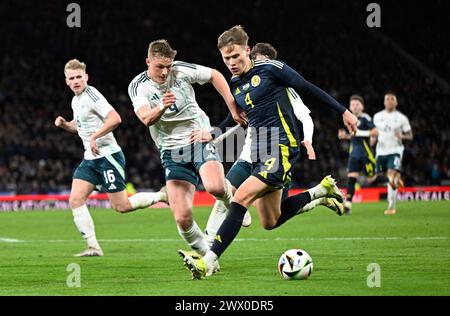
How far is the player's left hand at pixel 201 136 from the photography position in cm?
898

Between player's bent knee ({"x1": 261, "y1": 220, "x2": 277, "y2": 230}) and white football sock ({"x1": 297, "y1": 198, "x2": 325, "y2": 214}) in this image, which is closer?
player's bent knee ({"x1": 261, "y1": 220, "x2": 277, "y2": 230})

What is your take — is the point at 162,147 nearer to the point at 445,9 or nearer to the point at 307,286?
the point at 307,286

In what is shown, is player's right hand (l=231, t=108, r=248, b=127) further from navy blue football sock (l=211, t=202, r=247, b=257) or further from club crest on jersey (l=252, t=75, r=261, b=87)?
navy blue football sock (l=211, t=202, r=247, b=257)

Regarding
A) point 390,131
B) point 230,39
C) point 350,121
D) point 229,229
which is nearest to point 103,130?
point 230,39

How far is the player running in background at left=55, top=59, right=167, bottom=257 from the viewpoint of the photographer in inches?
446

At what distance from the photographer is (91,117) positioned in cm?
1153

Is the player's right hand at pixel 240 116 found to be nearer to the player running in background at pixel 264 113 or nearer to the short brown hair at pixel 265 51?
the player running in background at pixel 264 113

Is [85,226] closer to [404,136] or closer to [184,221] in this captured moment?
[184,221]

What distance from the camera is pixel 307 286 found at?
300 inches

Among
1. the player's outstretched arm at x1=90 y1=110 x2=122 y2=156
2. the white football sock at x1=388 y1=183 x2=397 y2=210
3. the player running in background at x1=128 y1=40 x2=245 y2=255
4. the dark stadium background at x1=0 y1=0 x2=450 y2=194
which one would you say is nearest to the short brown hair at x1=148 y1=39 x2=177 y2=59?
the player running in background at x1=128 y1=40 x2=245 y2=255

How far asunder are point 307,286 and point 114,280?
6.35 feet

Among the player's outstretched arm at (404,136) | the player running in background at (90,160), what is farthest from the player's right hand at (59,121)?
the player's outstretched arm at (404,136)

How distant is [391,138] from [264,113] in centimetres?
1030

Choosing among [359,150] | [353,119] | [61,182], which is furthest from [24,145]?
[353,119]
